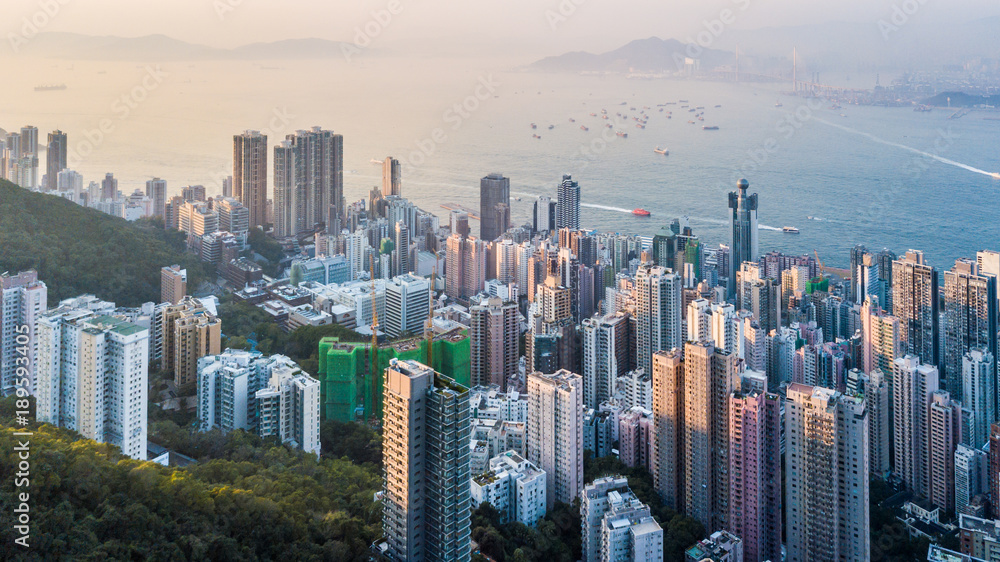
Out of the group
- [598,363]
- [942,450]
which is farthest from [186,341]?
[942,450]

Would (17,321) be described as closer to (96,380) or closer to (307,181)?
(96,380)

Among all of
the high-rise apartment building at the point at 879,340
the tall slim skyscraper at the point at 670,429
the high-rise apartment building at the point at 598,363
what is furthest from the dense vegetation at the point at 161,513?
the high-rise apartment building at the point at 879,340

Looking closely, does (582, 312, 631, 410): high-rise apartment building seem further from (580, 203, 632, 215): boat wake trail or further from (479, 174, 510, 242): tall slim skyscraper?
(580, 203, 632, 215): boat wake trail

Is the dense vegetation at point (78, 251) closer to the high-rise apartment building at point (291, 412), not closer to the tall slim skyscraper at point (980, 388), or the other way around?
the high-rise apartment building at point (291, 412)

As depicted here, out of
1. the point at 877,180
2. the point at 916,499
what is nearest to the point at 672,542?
the point at 916,499

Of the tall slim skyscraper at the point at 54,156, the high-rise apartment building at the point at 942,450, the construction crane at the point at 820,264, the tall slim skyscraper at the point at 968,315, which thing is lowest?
the high-rise apartment building at the point at 942,450

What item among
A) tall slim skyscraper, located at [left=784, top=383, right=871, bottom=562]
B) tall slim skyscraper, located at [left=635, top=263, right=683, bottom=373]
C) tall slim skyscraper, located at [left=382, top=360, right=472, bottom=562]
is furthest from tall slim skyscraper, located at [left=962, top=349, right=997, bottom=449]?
tall slim skyscraper, located at [left=382, top=360, right=472, bottom=562]
